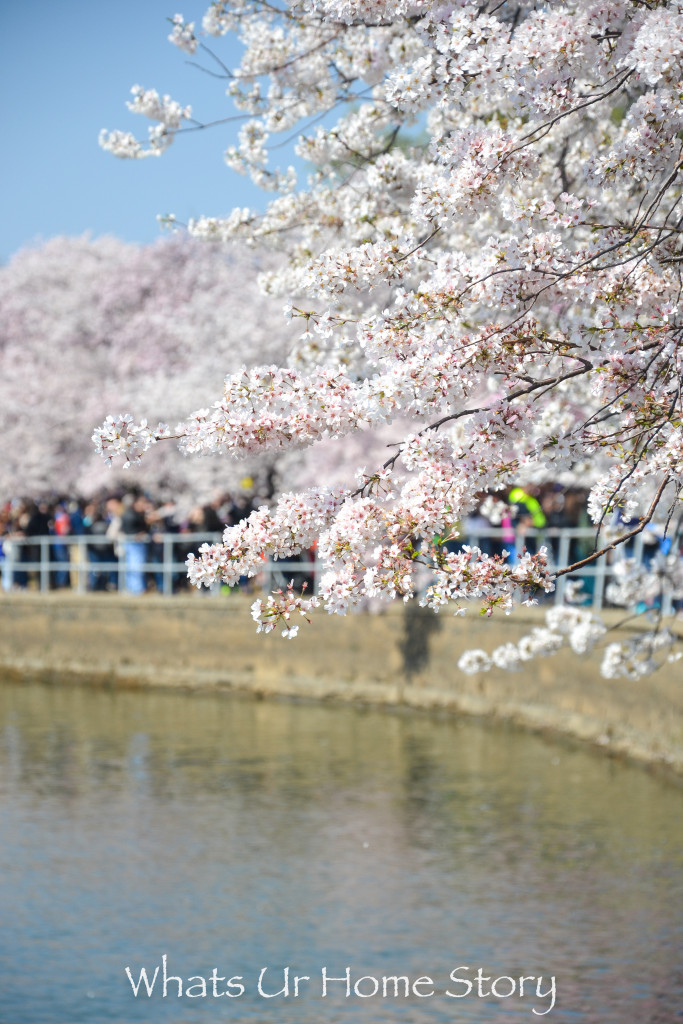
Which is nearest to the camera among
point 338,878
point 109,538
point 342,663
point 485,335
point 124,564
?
point 485,335

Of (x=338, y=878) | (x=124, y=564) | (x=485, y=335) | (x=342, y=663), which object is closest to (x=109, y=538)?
(x=124, y=564)

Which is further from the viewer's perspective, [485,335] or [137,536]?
[137,536]

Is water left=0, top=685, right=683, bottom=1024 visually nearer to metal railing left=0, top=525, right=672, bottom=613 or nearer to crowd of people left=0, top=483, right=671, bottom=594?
crowd of people left=0, top=483, right=671, bottom=594

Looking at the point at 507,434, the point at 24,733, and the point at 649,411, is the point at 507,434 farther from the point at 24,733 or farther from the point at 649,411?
the point at 24,733

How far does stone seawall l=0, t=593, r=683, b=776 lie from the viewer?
56.3ft

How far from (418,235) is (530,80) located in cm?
402

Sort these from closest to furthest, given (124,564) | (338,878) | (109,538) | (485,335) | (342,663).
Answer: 1. (485,335)
2. (338,878)
3. (342,663)
4. (109,538)
5. (124,564)

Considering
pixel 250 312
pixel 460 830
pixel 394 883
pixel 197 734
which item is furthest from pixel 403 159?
pixel 250 312

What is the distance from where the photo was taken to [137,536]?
2562 centimetres

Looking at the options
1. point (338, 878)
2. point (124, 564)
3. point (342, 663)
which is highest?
point (124, 564)

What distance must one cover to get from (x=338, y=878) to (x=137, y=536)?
14207 mm

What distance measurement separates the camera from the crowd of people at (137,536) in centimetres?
2020

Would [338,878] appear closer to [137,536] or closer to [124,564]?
[137,536]

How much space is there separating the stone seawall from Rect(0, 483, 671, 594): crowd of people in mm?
828
